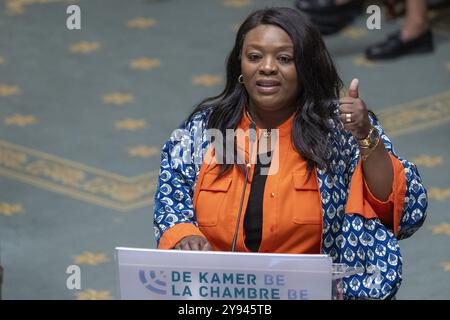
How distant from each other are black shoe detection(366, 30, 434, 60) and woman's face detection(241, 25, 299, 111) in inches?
194

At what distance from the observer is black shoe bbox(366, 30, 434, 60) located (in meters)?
9.41

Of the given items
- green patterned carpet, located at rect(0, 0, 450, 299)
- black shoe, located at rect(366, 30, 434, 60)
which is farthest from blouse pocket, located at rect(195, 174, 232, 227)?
black shoe, located at rect(366, 30, 434, 60)

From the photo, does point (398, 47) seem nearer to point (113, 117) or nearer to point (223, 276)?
point (113, 117)

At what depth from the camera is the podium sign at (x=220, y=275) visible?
3857mm

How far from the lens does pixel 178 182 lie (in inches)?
182

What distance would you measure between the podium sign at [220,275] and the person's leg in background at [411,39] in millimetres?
5659

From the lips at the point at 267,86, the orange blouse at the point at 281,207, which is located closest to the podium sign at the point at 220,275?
the orange blouse at the point at 281,207

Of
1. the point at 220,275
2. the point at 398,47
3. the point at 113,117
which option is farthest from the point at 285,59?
the point at 398,47

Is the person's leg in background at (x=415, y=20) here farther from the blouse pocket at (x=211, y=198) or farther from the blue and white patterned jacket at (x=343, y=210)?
the blouse pocket at (x=211, y=198)

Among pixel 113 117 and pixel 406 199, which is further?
pixel 113 117

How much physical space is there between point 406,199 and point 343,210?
0.71 feet

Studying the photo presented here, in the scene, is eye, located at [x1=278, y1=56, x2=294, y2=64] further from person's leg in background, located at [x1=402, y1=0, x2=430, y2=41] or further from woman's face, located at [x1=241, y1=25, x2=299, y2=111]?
person's leg in background, located at [x1=402, y1=0, x2=430, y2=41]
